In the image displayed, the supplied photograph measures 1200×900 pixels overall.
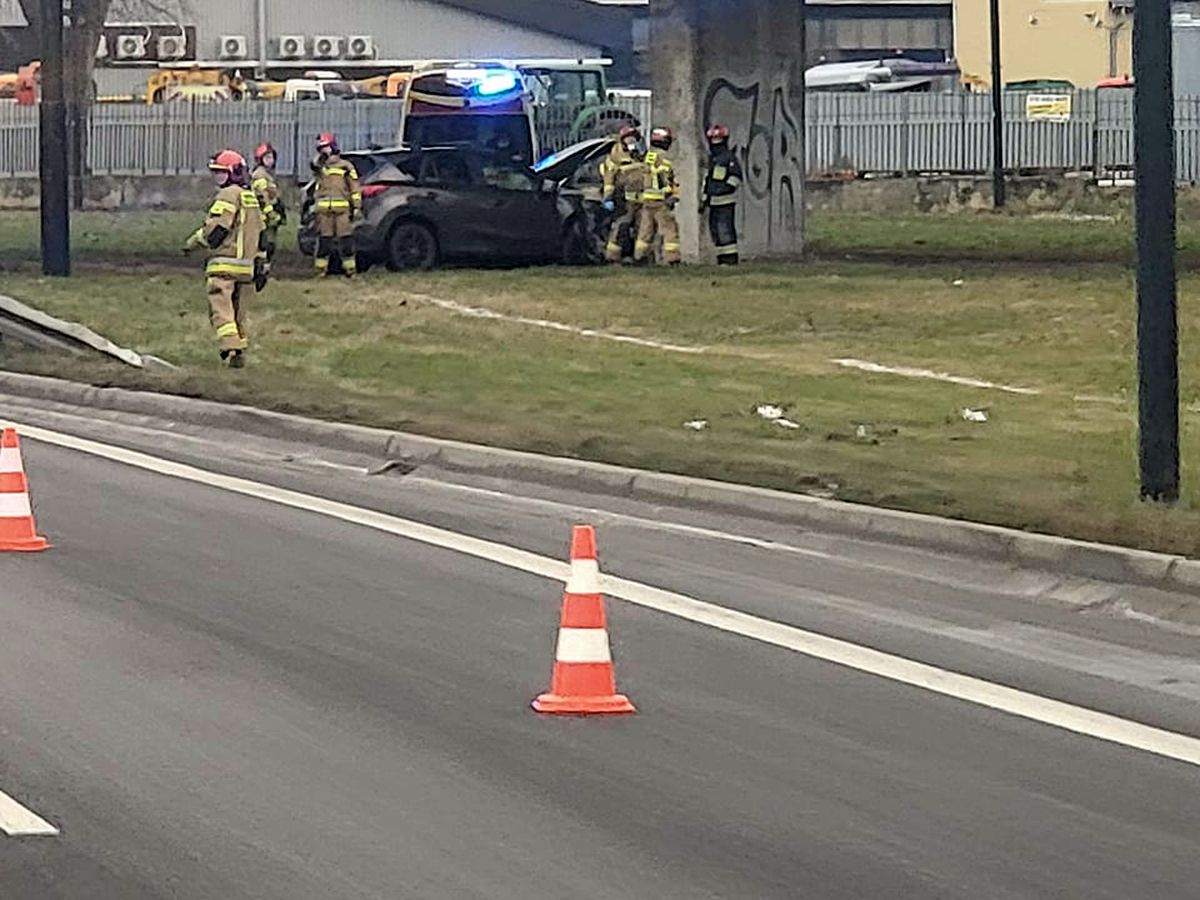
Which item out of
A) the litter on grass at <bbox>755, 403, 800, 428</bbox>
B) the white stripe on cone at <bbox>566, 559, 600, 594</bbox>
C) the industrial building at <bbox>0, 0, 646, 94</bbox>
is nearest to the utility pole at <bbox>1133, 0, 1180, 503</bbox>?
the litter on grass at <bbox>755, 403, 800, 428</bbox>

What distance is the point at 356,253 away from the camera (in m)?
30.7

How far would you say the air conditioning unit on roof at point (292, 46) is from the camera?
76500 millimetres

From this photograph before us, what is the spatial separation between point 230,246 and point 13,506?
8772 millimetres

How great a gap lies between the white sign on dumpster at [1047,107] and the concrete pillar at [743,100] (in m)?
17.9

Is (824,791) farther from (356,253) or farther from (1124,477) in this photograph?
(356,253)

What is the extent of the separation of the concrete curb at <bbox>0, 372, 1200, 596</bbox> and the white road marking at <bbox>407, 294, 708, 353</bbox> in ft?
17.2

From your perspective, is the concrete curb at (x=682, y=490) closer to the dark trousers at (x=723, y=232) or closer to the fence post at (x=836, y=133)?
the dark trousers at (x=723, y=232)

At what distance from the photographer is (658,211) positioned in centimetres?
3184

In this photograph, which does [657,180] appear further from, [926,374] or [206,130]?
[206,130]

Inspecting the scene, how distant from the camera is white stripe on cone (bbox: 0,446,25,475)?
1259 centimetres

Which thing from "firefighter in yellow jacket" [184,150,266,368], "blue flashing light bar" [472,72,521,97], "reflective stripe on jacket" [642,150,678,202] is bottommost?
"firefighter in yellow jacket" [184,150,266,368]

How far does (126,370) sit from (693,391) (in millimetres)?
4616

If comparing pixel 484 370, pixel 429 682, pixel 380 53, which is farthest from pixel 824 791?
pixel 380 53

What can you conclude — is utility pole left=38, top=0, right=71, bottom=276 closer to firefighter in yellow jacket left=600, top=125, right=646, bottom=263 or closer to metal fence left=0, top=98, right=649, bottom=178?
firefighter in yellow jacket left=600, top=125, right=646, bottom=263
